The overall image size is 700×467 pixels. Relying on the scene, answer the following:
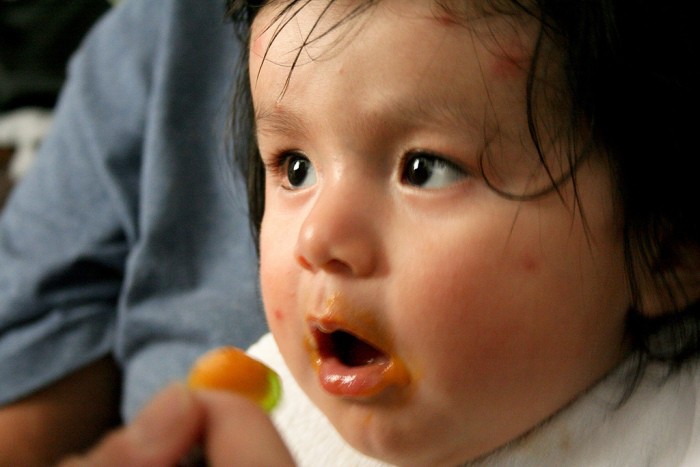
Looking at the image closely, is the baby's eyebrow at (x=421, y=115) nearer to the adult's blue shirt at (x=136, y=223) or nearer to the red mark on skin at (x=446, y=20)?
the red mark on skin at (x=446, y=20)

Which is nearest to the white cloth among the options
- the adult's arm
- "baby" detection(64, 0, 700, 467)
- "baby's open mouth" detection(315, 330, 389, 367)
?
"baby" detection(64, 0, 700, 467)

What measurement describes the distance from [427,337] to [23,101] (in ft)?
3.96

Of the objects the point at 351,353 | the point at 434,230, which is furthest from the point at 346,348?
the point at 434,230

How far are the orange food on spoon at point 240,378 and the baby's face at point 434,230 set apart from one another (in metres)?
0.04

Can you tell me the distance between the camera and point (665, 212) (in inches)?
Result: 20.7

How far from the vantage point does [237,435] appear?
386 millimetres

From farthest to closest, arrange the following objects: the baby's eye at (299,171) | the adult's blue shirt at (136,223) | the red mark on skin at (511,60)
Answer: the adult's blue shirt at (136,223)
the baby's eye at (299,171)
the red mark on skin at (511,60)

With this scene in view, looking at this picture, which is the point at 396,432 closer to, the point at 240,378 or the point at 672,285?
the point at 240,378

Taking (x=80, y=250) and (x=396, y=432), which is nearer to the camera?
(x=396, y=432)

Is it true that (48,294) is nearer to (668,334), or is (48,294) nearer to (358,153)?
(358,153)

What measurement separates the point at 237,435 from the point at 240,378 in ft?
0.36

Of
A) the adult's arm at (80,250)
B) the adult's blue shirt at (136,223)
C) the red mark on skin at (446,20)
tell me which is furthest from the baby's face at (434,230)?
the adult's arm at (80,250)

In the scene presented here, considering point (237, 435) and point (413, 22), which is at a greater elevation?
point (413, 22)

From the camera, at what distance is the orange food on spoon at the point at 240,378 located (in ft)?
1.57
